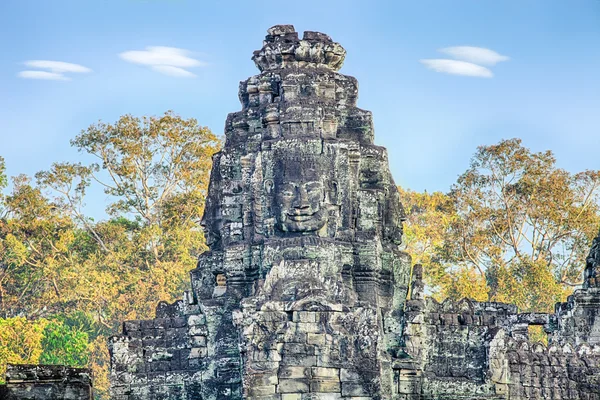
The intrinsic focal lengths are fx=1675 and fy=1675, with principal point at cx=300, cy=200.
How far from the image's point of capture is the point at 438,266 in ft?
151

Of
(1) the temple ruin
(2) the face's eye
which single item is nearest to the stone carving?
(1) the temple ruin

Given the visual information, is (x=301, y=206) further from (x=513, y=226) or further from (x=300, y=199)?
(x=513, y=226)

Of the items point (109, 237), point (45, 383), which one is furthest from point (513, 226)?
point (45, 383)

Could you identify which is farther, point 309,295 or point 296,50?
point 296,50

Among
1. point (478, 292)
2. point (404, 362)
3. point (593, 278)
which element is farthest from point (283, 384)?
point (478, 292)

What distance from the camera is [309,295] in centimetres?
2441

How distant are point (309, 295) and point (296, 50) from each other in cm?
437

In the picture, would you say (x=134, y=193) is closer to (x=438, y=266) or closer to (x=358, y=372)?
(x=438, y=266)

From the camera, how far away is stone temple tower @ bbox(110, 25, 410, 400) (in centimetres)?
2428

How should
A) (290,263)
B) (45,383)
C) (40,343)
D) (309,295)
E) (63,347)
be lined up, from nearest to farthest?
(45,383), (309,295), (290,263), (40,343), (63,347)

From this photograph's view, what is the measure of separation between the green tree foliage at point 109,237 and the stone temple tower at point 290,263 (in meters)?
16.7

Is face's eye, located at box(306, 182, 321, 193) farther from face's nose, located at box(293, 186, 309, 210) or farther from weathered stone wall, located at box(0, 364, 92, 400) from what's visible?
weathered stone wall, located at box(0, 364, 92, 400)

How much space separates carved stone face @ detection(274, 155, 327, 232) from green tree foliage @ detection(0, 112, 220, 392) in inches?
700

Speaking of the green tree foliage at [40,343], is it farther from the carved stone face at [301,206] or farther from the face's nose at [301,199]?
the face's nose at [301,199]
